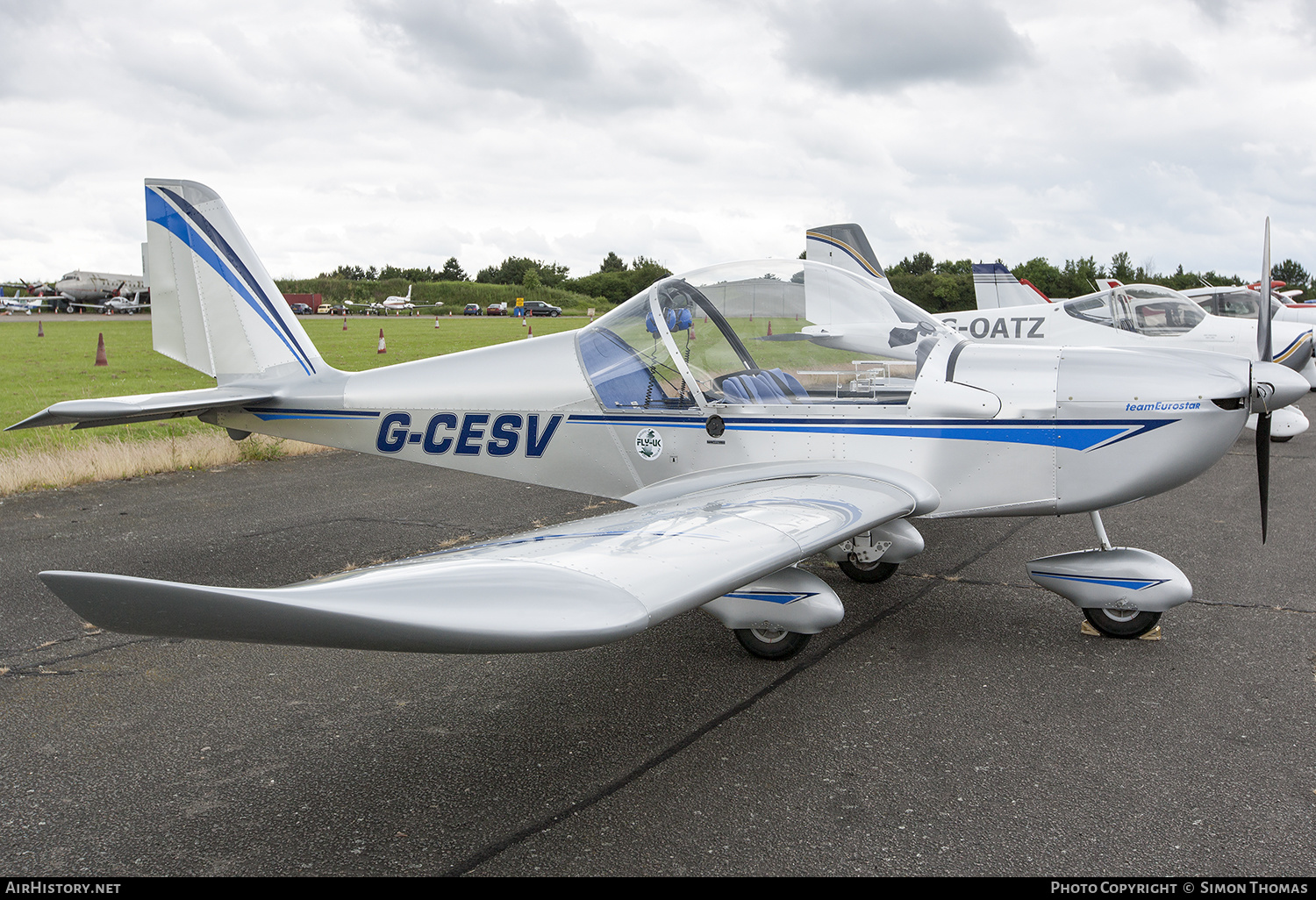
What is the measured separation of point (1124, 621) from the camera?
4.46 meters

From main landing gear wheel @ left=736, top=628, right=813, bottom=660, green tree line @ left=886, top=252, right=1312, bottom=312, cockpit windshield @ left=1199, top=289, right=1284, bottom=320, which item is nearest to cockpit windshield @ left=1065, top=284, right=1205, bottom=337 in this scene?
cockpit windshield @ left=1199, top=289, right=1284, bottom=320

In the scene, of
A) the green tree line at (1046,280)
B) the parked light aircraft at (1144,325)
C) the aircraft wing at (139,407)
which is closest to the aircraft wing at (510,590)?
the aircraft wing at (139,407)

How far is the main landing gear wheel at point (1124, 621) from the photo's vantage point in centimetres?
443

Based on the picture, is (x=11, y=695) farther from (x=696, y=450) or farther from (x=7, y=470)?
(x=7, y=470)

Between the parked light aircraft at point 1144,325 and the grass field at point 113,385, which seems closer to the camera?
the grass field at point 113,385

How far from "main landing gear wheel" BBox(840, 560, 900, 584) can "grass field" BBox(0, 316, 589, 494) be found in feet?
17.6

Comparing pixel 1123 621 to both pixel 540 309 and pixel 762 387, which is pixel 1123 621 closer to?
pixel 762 387

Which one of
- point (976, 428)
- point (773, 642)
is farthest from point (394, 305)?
point (773, 642)

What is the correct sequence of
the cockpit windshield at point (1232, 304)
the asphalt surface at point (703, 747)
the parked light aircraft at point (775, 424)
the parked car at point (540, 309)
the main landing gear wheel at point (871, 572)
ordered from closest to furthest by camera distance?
the asphalt surface at point (703, 747), the parked light aircraft at point (775, 424), the main landing gear wheel at point (871, 572), the cockpit windshield at point (1232, 304), the parked car at point (540, 309)

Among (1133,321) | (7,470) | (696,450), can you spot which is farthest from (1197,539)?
(7,470)

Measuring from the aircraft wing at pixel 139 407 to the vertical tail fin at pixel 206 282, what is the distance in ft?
1.16

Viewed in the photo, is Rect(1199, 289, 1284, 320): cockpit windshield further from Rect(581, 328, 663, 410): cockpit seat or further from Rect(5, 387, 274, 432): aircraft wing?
Rect(5, 387, 274, 432): aircraft wing

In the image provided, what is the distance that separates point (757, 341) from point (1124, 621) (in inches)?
94.7

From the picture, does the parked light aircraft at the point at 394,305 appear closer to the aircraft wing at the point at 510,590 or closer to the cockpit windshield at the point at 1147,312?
the cockpit windshield at the point at 1147,312
